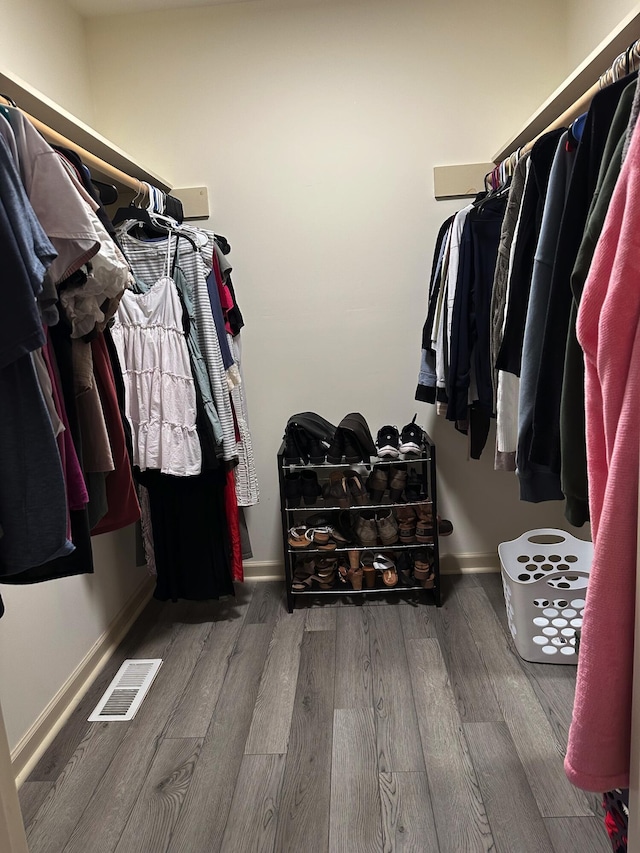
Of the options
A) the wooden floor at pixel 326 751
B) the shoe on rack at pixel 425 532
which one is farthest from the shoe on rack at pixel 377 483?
the wooden floor at pixel 326 751

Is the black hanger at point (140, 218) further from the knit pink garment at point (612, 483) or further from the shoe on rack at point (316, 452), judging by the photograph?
the knit pink garment at point (612, 483)

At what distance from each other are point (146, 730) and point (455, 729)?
0.96 meters

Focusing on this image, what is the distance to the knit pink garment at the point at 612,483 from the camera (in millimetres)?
860

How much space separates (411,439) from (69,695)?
5.40 feet

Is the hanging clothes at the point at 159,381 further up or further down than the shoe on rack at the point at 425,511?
further up

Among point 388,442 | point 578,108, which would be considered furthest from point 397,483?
point 578,108

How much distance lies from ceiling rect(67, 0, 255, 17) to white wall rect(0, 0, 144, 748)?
0.06 m

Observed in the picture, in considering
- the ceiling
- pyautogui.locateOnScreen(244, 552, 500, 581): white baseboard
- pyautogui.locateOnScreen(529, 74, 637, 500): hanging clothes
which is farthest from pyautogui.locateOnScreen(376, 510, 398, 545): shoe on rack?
the ceiling

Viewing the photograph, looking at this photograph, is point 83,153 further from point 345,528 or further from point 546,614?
point 546,614

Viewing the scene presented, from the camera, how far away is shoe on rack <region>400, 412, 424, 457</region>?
2586 mm

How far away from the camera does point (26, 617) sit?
1.81 meters

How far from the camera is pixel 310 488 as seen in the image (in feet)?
8.58

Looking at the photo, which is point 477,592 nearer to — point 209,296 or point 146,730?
point 146,730

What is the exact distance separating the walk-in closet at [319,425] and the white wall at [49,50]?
0.7 inches
